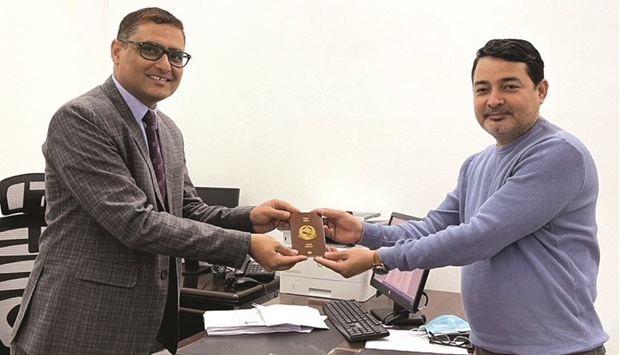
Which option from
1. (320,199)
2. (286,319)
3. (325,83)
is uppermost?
(325,83)

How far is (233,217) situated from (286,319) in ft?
1.46

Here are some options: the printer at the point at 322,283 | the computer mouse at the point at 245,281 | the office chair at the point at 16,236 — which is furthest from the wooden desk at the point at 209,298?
the office chair at the point at 16,236

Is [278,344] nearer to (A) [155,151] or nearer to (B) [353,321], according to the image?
(B) [353,321]

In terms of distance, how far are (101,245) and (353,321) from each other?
3.29ft

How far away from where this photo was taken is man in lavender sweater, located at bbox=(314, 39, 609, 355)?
4.79ft

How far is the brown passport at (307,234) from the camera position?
1.92m

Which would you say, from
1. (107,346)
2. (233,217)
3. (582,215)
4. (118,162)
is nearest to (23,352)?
(107,346)

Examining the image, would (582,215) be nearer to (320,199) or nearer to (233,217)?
(233,217)

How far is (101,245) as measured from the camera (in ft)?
5.23

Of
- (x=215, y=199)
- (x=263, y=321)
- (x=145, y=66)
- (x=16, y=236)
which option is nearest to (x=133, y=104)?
(x=145, y=66)

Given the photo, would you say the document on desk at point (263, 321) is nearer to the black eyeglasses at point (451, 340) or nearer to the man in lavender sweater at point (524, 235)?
the black eyeglasses at point (451, 340)

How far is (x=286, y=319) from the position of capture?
206cm

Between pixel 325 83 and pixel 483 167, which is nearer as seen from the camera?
pixel 483 167

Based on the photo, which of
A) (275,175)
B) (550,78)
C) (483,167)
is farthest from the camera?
(275,175)
